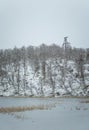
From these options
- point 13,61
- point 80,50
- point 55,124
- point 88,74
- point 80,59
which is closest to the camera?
point 55,124

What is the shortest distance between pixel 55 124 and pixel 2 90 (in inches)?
3418

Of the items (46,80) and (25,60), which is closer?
(46,80)

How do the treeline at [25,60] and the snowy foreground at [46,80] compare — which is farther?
the treeline at [25,60]

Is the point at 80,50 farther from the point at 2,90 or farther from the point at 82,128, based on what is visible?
the point at 82,128

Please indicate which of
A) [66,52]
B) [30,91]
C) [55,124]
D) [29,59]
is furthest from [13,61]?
[55,124]

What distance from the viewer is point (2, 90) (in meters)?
110

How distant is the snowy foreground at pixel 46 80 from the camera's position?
104069 mm

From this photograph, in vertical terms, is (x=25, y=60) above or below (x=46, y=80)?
above

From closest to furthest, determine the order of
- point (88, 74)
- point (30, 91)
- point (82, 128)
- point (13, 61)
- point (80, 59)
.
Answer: point (82, 128) < point (30, 91) < point (88, 74) < point (80, 59) < point (13, 61)

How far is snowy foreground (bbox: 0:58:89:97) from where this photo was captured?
10407cm

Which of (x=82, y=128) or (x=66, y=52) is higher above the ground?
(x=66, y=52)

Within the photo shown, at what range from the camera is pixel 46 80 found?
380 ft

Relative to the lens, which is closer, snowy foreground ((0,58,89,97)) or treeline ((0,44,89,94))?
snowy foreground ((0,58,89,97))

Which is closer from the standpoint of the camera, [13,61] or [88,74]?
[88,74]
